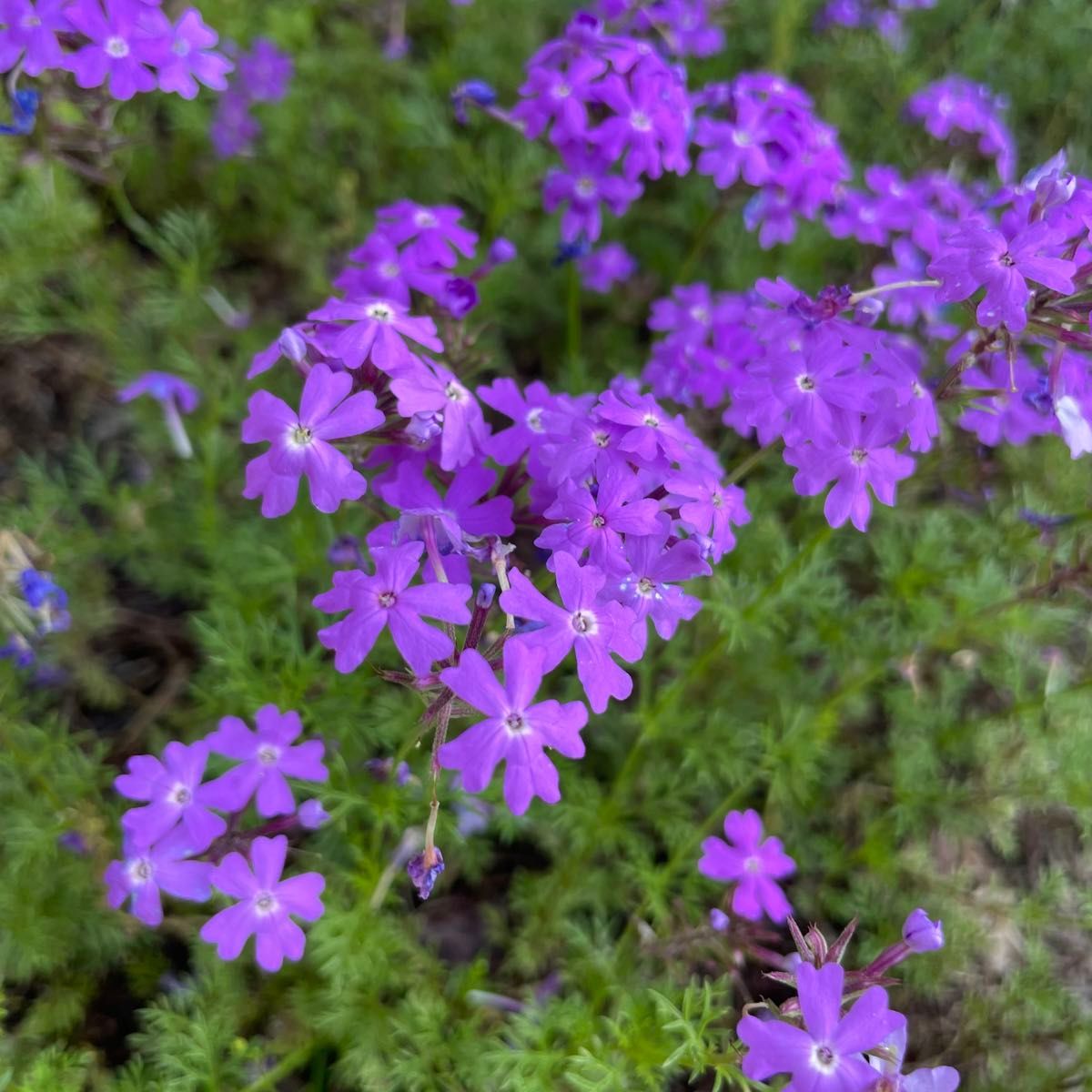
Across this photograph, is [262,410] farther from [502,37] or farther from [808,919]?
[502,37]

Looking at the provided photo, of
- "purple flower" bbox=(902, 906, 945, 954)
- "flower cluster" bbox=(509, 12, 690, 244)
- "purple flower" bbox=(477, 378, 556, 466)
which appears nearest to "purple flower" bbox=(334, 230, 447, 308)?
"purple flower" bbox=(477, 378, 556, 466)

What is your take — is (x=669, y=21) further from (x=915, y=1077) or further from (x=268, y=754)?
(x=915, y=1077)

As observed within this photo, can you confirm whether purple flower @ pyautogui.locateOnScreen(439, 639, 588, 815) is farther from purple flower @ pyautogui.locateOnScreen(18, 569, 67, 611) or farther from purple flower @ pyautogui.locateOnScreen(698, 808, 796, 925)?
purple flower @ pyautogui.locateOnScreen(18, 569, 67, 611)

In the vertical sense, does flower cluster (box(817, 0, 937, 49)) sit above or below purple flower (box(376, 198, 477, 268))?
above

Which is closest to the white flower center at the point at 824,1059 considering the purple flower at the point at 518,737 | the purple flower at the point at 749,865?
the purple flower at the point at 518,737

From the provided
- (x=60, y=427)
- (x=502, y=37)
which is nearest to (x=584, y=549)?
(x=60, y=427)

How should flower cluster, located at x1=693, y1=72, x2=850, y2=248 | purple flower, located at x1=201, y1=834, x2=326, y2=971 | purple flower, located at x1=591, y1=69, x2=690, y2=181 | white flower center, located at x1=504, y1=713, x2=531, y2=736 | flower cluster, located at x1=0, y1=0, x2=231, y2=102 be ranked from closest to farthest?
1. white flower center, located at x1=504, y1=713, x2=531, y2=736
2. purple flower, located at x1=201, y1=834, x2=326, y2=971
3. flower cluster, located at x1=0, y1=0, x2=231, y2=102
4. purple flower, located at x1=591, y1=69, x2=690, y2=181
5. flower cluster, located at x1=693, y1=72, x2=850, y2=248

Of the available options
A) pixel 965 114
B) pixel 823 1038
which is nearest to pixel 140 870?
pixel 823 1038
